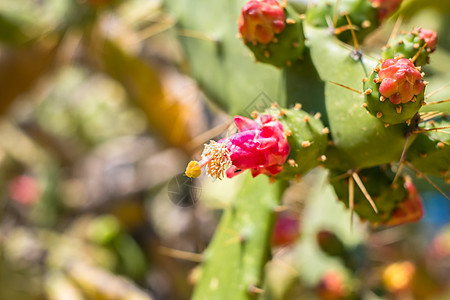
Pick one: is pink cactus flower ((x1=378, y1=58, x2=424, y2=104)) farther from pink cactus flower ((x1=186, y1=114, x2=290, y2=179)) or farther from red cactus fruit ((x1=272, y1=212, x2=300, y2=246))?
red cactus fruit ((x1=272, y1=212, x2=300, y2=246))

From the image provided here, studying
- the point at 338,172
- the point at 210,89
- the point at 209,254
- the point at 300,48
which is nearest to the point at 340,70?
the point at 300,48

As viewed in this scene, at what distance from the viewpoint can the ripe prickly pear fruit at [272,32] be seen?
3.37 ft

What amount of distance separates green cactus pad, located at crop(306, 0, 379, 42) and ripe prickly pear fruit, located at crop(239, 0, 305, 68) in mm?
113

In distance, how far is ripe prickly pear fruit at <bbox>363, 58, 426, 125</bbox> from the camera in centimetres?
81

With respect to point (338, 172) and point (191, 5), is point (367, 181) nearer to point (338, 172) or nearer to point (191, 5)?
point (338, 172)

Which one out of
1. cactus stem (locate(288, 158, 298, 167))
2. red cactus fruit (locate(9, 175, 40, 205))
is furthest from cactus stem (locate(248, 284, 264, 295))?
red cactus fruit (locate(9, 175, 40, 205))

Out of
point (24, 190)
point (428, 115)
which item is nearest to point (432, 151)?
point (428, 115)

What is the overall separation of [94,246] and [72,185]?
3.18 ft

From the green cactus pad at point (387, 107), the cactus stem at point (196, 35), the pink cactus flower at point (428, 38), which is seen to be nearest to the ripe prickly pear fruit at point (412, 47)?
the pink cactus flower at point (428, 38)

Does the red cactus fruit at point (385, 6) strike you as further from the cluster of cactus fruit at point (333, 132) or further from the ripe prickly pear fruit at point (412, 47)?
the ripe prickly pear fruit at point (412, 47)

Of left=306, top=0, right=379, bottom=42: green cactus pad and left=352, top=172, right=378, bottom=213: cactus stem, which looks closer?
left=352, top=172, right=378, bottom=213: cactus stem

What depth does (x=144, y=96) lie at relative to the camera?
260cm

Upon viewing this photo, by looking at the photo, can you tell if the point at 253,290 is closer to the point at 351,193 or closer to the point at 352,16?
the point at 351,193

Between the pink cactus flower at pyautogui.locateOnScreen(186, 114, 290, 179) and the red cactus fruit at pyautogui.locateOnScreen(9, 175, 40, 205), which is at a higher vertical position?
the pink cactus flower at pyautogui.locateOnScreen(186, 114, 290, 179)
